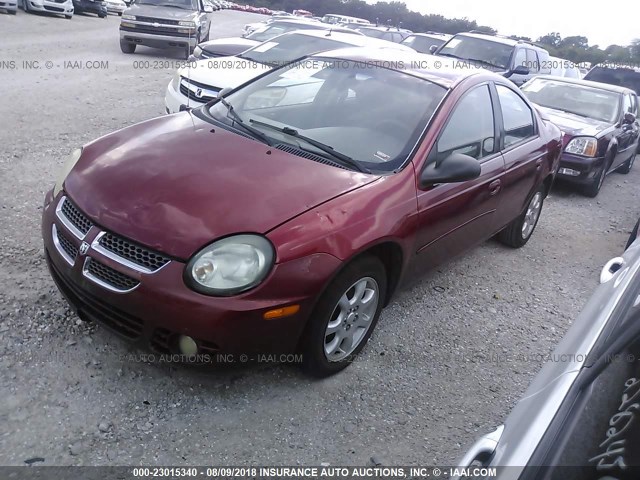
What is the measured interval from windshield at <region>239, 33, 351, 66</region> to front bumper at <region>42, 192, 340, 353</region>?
552cm

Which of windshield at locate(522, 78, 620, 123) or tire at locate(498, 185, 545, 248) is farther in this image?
windshield at locate(522, 78, 620, 123)

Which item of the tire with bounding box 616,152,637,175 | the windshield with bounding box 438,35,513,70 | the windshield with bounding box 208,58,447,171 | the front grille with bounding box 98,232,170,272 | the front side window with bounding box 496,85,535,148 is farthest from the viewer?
the windshield with bounding box 438,35,513,70

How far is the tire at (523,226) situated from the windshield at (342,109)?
1971mm

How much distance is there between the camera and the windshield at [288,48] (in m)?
7.64

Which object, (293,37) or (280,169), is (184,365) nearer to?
(280,169)

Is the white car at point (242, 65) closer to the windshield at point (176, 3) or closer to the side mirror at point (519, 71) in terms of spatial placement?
the side mirror at point (519, 71)

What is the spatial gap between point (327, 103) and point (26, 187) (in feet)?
9.30

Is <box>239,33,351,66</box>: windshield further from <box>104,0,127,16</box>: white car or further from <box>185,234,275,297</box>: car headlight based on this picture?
<box>104,0,127,16</box>: white car

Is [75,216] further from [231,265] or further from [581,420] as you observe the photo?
[581,420]

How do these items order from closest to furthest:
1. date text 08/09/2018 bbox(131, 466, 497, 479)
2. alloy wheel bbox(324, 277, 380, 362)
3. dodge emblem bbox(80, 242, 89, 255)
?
date text 08/09/2018 bbox(131, 466, 497, 479)
dodge emblem bbox(80, 242, 89, 255)
alloy wheel bbox(324, 277, 380, 362)

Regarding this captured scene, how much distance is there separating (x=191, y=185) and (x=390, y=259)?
1.17 m

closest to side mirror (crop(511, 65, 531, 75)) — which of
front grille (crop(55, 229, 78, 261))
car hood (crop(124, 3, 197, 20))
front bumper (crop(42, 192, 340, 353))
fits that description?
car hood (crop(124, 3, 197, 20))

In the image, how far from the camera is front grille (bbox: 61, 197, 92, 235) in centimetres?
267

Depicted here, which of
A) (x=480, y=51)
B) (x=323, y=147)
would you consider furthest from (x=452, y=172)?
(x=480, y=51)
